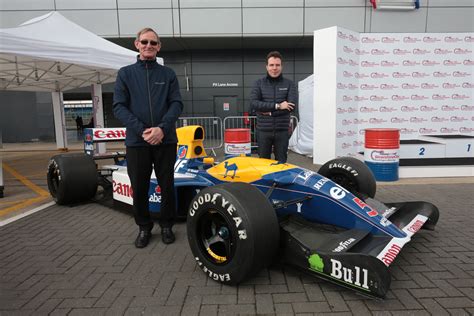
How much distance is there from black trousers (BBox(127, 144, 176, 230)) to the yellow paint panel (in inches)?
19.4

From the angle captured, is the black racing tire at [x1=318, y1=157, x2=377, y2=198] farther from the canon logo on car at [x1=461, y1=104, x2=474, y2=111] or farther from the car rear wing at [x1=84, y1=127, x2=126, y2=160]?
the canon logo on car at [x1=461, y1=104, x2=474, y2=111]

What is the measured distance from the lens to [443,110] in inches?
363

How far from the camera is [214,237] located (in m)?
2.47

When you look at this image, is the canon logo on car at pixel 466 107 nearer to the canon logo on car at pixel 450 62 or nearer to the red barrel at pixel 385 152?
the canon logo on car at pixel 450 62

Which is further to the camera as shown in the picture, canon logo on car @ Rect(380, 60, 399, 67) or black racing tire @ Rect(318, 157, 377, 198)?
canon logo on car @ Rect(380, 60, 399, 67)

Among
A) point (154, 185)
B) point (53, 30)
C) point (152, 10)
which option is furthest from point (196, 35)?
point (154, 185)

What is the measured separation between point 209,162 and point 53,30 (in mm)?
5316

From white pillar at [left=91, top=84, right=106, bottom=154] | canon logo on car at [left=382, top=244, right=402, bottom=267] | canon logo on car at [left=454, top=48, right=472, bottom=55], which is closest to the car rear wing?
canon logo on car at [left=382, top=244, right=402, bottom=267]

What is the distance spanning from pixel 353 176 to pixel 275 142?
3.66ft

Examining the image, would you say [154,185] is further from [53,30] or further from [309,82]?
[309,82]

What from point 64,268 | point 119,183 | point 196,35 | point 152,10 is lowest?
point 64,268

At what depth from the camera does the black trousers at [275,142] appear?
4250mm

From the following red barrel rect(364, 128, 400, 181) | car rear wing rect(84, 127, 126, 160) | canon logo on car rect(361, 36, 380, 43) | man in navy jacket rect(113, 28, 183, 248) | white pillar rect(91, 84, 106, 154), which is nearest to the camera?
man in navy jacket rect(113, 28, 183, 248)

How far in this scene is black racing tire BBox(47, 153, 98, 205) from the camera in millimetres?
4332
